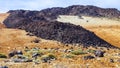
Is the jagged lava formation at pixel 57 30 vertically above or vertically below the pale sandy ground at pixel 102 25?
above

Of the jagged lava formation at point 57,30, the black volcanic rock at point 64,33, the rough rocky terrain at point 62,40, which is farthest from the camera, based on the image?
the jagged lava formation at point 57,30

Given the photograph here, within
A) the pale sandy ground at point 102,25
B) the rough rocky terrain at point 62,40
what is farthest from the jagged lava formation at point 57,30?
the pale sandy ground at point 102,25

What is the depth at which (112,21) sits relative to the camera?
88938 millimetres

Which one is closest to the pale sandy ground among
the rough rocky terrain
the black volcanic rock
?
the rough rocky terrain

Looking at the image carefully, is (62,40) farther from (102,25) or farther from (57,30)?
(102,25)

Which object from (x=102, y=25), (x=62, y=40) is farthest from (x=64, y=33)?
(x=102, y=25)

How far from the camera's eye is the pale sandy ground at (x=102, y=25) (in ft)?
234

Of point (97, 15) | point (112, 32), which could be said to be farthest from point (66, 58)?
point (97, 15)

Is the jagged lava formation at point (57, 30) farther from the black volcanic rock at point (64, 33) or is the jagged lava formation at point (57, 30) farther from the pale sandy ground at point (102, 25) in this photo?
the pale sandy ground at point (102, 25)

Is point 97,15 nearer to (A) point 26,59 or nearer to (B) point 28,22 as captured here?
(B) point 28,22

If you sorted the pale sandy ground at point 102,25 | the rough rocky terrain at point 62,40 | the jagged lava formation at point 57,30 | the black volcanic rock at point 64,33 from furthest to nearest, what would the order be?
the pale sandy ground at point 102,25 → the jagged lava formation at point 57,30 → the black volcanic rock at point 64,33 → the rough rocky terrain at point 62,40

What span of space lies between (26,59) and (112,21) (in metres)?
52.9

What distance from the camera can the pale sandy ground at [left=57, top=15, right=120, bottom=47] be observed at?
71.5 m

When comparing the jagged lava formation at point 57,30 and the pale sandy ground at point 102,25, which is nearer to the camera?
the jagged lava formation at point 57,30
